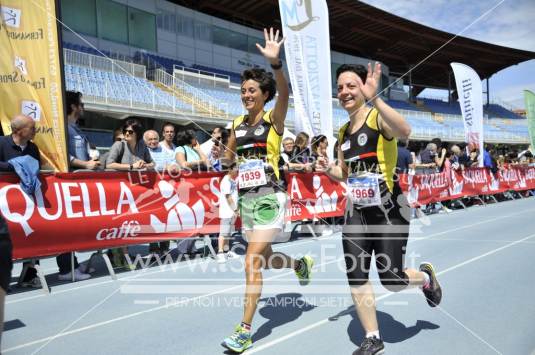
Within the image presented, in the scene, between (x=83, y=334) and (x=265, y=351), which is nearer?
(x=265, y=351)

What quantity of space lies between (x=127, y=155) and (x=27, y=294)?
2.21 metres

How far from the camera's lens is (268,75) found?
3508mm

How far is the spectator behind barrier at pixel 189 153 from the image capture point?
22.5 feet

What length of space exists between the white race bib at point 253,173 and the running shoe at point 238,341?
1.10 meters

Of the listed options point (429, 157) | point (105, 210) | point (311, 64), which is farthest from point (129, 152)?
point (429, 157)

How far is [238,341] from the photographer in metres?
2.94

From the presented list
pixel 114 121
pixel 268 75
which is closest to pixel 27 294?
pixel 268 75

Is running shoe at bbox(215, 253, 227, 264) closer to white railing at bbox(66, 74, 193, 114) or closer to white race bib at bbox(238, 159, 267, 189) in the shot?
white race bib at bbox(238, 159, 267, 189)

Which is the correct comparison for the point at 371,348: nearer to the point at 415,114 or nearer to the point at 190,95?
the point at 190,95

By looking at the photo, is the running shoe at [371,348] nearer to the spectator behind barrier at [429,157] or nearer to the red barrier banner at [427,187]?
the red barrier banner at [427,187]

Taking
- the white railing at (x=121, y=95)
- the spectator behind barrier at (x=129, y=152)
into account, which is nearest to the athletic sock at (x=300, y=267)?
the spectator behind barrier at (x=129, y=152)

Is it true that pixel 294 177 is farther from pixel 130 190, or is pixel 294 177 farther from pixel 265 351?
pixel 265 351

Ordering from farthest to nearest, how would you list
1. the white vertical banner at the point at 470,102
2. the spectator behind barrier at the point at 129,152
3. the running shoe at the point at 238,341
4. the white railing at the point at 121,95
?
the white railing at the point at 121,95 → the white vertical banner at the point at 470,102 → the spectator behind barrier at the point at 129,152 → the running shoe at the point at 238,341

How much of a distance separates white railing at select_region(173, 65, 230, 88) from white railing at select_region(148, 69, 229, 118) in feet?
2.96
